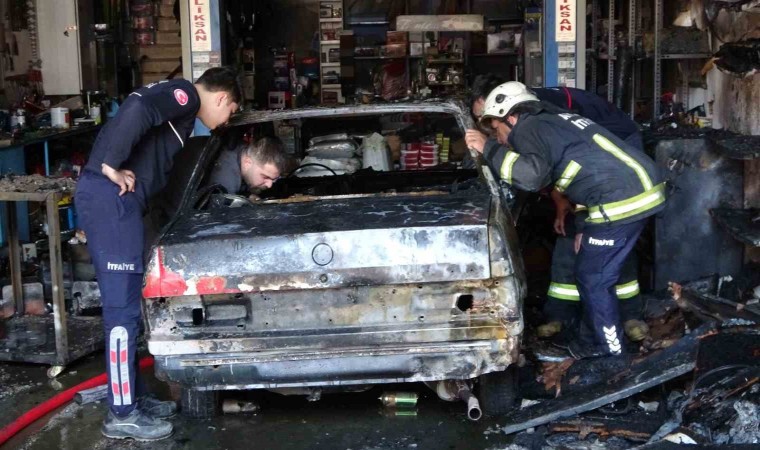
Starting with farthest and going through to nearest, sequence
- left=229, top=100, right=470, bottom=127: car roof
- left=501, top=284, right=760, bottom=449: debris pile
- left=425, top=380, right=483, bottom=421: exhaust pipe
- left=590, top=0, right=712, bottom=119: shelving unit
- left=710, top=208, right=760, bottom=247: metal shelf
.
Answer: left=590, top=0, right=712, bottom=119: shelving unit → left=710, top=208, right=760, bottom=247: metal shelf → left=229, top=100, right=470, bottom=127: car roof → left=425, top=380, right=483, bottom=421: exhaust pipe → left=501, top=284, right=760, bottom=449: debris pile

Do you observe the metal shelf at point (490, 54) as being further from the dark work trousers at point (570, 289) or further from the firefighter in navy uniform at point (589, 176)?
the firefighter in navy uniform at point (589, 176)

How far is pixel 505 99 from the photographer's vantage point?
549 cm

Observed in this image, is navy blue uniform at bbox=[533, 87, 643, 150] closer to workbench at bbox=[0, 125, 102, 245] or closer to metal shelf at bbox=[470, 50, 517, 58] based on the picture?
workbench at bbox=[0, 125, 102, 245]

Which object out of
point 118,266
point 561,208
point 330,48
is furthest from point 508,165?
point 330,48

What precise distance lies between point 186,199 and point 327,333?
120 centimetres

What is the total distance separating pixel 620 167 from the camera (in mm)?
5344

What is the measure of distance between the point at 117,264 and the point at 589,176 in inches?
96.5

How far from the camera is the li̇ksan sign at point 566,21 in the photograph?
831cm

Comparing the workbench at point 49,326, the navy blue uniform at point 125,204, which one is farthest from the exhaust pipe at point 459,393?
the workbench at point 49,326

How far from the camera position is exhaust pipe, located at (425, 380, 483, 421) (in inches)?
192

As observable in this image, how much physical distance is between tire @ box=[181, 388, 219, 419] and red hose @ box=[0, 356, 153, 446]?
664 millimetres

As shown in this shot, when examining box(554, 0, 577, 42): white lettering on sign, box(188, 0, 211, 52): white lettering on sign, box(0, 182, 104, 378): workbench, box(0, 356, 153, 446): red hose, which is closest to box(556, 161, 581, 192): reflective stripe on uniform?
box(0, 356, 153, 446): red hose

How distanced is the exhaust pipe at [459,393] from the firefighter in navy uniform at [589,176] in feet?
3.06

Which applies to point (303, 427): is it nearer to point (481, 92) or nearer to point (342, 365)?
point (342, 365)
